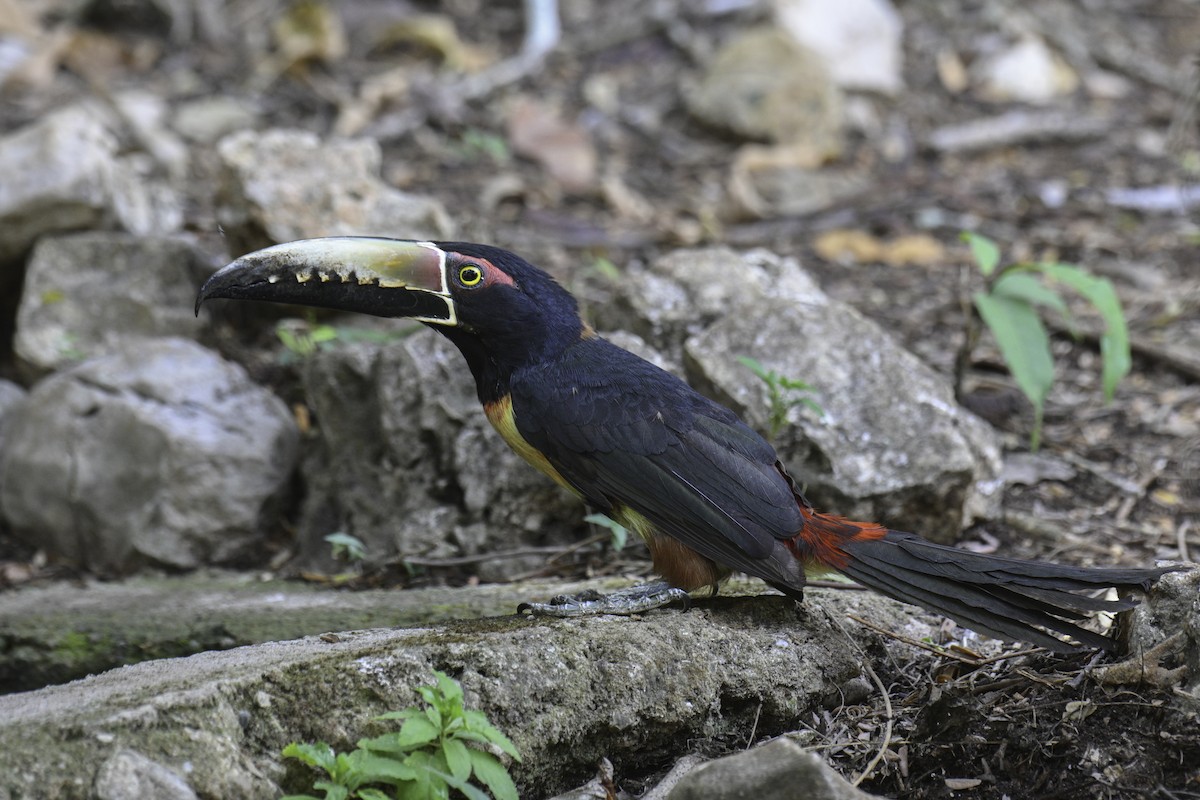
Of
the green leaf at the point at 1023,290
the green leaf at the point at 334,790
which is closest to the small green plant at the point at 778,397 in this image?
the green leaf at the point at 1023,290

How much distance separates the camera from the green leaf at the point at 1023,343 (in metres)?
4.75

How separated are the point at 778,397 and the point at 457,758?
2066 millimetres

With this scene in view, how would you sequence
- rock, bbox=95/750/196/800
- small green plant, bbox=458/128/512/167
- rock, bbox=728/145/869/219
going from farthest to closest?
small green plant, bbox=458/128/512/167
rock, bbox=728/145/869/219
rock, bbox=95/750/196/800

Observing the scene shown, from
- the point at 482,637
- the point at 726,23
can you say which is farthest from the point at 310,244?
the point at 726,23

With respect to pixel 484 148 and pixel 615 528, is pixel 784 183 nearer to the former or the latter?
pixel 484 148

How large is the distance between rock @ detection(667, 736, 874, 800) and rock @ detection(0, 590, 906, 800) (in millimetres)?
474

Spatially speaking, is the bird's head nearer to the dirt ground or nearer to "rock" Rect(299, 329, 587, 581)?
"rock" Rect(299, 329, 587, 581)

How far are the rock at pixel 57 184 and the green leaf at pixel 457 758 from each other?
13.5ft

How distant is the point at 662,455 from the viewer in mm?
3604

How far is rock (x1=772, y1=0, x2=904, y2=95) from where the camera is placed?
9.86m

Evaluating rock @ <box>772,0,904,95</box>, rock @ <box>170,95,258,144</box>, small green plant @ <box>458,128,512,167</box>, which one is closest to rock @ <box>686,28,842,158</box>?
rock @ <box>772,0,904,95</box>

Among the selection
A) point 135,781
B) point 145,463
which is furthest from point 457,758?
point 145,463

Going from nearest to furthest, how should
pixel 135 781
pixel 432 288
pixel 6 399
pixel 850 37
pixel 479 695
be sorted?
pixel 135 781
pixel 479 695
pixel 432 288
pixel 6 399
pixel 850 37

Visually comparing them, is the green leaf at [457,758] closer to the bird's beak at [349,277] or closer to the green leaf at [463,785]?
the green leaf at [463,785]
